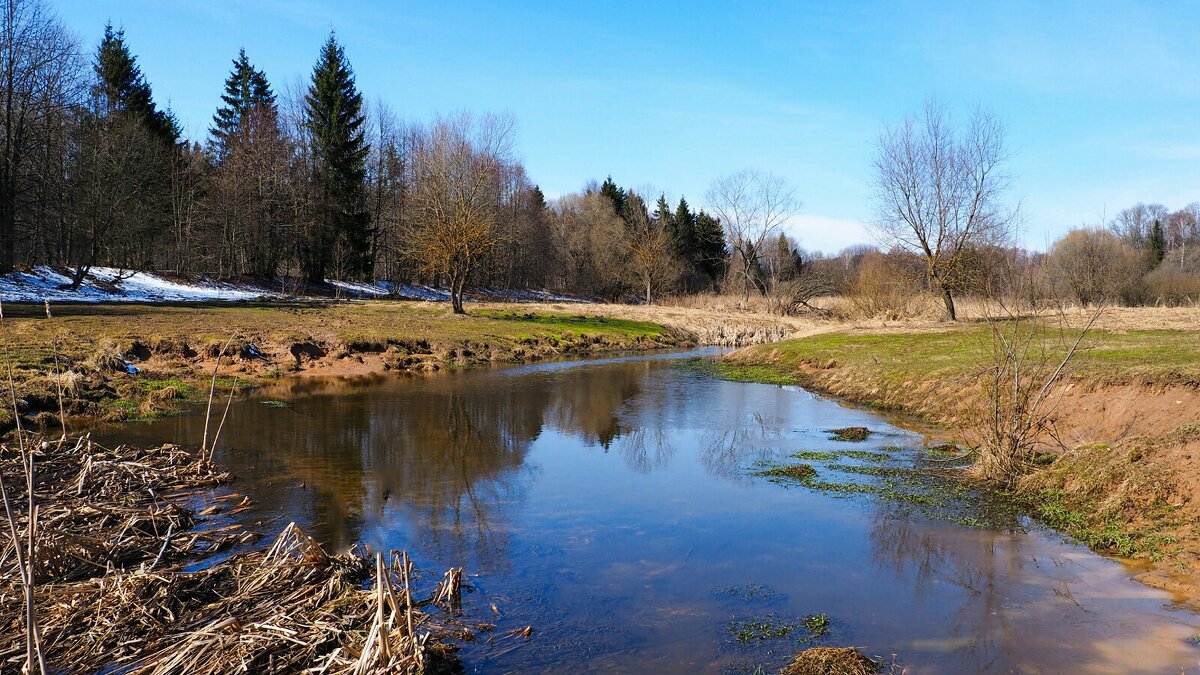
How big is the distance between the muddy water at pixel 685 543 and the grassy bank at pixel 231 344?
2.10 metres

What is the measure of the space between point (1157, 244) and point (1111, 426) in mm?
63635

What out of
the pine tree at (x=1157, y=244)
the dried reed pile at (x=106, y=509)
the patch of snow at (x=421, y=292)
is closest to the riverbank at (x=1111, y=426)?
the dried reed pile at (x=106, y=509)

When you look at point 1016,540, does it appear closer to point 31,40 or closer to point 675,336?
point 675,336

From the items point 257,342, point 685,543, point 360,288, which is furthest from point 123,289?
point 685,543

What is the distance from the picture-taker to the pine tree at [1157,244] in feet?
192

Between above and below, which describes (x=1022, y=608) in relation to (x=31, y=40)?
below

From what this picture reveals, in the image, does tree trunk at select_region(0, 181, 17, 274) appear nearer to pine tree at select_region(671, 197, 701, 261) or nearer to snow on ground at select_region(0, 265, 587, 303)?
snow on ground at select_region(0, 265, 587, 303)

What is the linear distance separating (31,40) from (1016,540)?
125ft

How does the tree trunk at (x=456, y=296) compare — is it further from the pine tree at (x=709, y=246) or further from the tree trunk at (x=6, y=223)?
the pine tree at (x=709, y=246)

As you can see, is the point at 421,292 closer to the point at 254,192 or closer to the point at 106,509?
the point at 254,192

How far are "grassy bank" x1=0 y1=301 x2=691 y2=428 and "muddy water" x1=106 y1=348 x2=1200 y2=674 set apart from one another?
82.6 inches

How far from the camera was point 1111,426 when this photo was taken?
1012 cm

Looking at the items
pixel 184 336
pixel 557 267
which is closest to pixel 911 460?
pixel 184 336

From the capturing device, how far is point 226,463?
1048cm
